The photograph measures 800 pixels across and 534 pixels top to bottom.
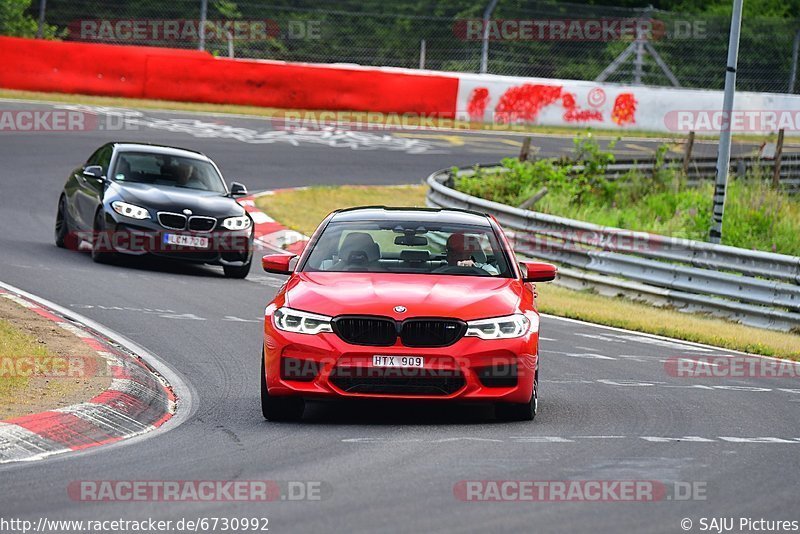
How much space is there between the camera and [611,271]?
65.0 ft

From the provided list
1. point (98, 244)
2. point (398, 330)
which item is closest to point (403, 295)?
point (398, 330)

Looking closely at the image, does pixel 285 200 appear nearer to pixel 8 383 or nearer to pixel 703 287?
pixel 703 287

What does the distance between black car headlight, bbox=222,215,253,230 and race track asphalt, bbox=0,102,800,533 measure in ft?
2.91

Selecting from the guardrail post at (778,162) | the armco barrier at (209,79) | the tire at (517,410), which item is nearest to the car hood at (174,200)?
the tire at (517,410)

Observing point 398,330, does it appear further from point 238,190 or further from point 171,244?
point 238,190

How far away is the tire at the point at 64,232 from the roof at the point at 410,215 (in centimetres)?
874

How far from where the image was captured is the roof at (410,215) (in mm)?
10492

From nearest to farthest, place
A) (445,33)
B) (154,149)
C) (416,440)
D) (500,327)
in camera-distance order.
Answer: (416,440) → (500,327) → (154,149) → (445,33)

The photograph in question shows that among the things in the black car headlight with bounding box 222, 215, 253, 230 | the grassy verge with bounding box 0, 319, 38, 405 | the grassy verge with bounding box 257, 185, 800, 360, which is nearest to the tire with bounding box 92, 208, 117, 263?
the black car headlight with bounding box 222, 215, 253, 230

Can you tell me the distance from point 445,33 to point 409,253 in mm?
28815

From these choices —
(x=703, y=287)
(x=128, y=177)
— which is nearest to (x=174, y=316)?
(x=128, y=177)

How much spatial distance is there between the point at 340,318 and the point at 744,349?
24.3ft

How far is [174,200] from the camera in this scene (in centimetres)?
1738

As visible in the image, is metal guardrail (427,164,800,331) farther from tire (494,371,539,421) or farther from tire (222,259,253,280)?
tire (494,371,539,421)
